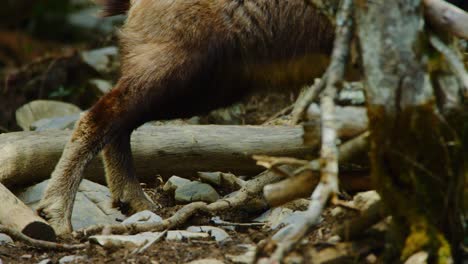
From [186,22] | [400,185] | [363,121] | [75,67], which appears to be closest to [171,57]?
[186,22]

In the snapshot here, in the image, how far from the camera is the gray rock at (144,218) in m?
5.15

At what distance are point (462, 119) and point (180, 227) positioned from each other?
2.14 m

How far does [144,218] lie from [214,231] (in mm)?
559

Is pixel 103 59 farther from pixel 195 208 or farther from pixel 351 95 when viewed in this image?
pixel 351 95

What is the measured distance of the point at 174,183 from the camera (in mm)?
6016

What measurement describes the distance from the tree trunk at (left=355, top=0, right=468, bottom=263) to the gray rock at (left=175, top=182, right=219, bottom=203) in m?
2.38

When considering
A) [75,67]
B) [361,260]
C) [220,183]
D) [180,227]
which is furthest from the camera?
[75,67]

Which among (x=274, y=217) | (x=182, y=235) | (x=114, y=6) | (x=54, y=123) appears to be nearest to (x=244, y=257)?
(x=182, y=235)

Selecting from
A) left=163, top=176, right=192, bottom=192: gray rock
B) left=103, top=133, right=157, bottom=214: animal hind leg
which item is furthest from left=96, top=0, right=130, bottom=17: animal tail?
left=163, top=176, right=192, bottom=192: gray rock

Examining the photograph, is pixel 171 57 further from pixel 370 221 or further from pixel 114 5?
pixel 370 221

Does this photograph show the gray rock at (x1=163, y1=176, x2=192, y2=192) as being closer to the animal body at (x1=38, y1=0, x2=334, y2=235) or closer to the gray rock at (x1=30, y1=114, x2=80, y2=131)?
the animal body at (x1=38, y1=0, x2=334, y2=235)

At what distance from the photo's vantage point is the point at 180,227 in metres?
5.11

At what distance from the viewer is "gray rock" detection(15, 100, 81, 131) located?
813 centimetres

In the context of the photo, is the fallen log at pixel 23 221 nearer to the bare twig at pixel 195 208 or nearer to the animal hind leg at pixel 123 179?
the bare twig at pixel 195 208
